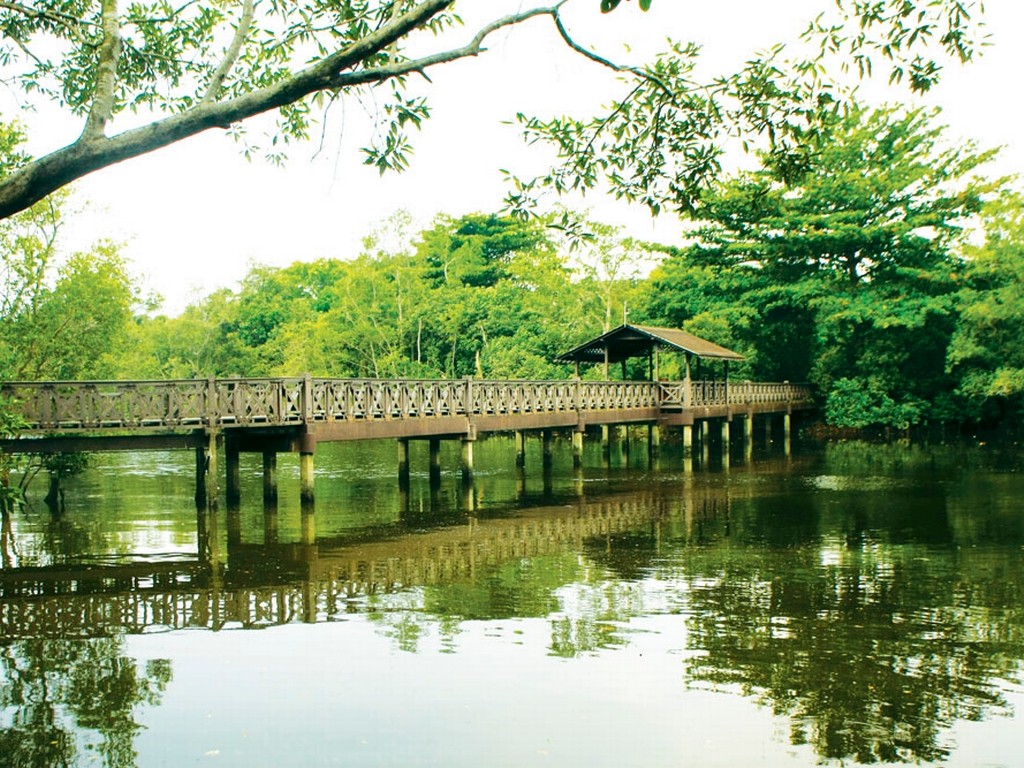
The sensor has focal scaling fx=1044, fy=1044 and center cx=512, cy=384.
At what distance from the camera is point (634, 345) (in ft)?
111

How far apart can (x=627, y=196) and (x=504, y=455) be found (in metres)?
28.5

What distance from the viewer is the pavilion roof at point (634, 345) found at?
3186 centimetres

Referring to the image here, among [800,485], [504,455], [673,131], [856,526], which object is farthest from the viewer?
[504,455]

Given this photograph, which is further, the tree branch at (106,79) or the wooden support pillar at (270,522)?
the wooden support pillar at (270,522)

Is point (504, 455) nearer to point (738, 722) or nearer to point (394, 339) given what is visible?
point (394, 339)

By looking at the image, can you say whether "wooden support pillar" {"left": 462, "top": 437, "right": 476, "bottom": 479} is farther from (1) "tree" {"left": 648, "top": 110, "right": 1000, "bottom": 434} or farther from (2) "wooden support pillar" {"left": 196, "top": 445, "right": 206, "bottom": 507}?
(1) "tree" {"left": 648, "top": 110, "right": 1000, "bottom": 434}

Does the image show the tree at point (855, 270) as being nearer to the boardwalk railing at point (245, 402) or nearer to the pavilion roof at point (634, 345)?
the pavilion roof at point (634, 345)

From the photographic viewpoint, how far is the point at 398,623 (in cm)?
1024

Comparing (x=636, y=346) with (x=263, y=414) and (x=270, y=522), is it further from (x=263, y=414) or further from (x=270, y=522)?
(x=270, y=522)

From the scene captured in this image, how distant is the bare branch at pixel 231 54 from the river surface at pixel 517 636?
4307 mm

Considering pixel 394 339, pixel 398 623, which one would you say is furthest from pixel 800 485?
pixel 394 339

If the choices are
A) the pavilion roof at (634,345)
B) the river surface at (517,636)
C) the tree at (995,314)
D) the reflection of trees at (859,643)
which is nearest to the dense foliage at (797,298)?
the tree at (995,314)

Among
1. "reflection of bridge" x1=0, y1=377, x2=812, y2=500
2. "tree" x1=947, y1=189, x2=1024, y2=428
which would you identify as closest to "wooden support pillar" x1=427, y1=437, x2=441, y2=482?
"reflection of bridge" x1=0, y1=377, x2=812, y2=500

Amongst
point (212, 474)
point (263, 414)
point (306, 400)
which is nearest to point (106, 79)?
point (263, 414)
